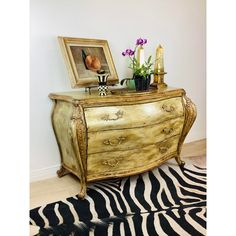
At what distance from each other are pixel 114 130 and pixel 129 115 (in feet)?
0.61

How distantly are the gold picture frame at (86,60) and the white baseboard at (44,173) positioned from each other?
0.83 metres

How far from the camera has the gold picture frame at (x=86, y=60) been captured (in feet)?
8.20

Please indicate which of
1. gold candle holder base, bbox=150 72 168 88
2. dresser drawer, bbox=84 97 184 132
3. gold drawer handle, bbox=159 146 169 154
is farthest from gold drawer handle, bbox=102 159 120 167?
gold candle holder base, bbox=150 72 168 88

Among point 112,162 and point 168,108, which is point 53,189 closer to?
point 112,162

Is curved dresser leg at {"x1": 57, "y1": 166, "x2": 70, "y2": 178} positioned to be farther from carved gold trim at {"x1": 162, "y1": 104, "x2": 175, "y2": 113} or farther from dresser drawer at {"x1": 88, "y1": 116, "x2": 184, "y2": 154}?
carved gold trim at {"x1": 162, "y1": 104, "x2": 175, "y2": 113}

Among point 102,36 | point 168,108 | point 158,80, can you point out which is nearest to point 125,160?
point 168,108

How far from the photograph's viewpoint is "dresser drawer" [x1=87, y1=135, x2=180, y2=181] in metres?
2.26

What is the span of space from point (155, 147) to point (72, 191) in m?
0.83

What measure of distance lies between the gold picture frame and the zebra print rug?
37.1 inches

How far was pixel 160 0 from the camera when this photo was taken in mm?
3336

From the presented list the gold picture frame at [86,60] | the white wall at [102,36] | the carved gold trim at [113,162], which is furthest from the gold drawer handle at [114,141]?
the white wall at [102,36]

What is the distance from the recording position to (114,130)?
2250 millimetres

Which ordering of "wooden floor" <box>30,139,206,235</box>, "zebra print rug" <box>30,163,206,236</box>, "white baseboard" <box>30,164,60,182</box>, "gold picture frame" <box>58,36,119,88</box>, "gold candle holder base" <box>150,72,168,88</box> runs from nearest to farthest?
"zebra print rug" <box>30,163,206,236</box> < "wooden floor" <box>30,139,206,235</box> < "gold picture frame" <box>58,36,119,88</box> < "white baseboard" <box>30,164,60,182</box> < "gold candle holder base" <box>150,72,168,88</box>
